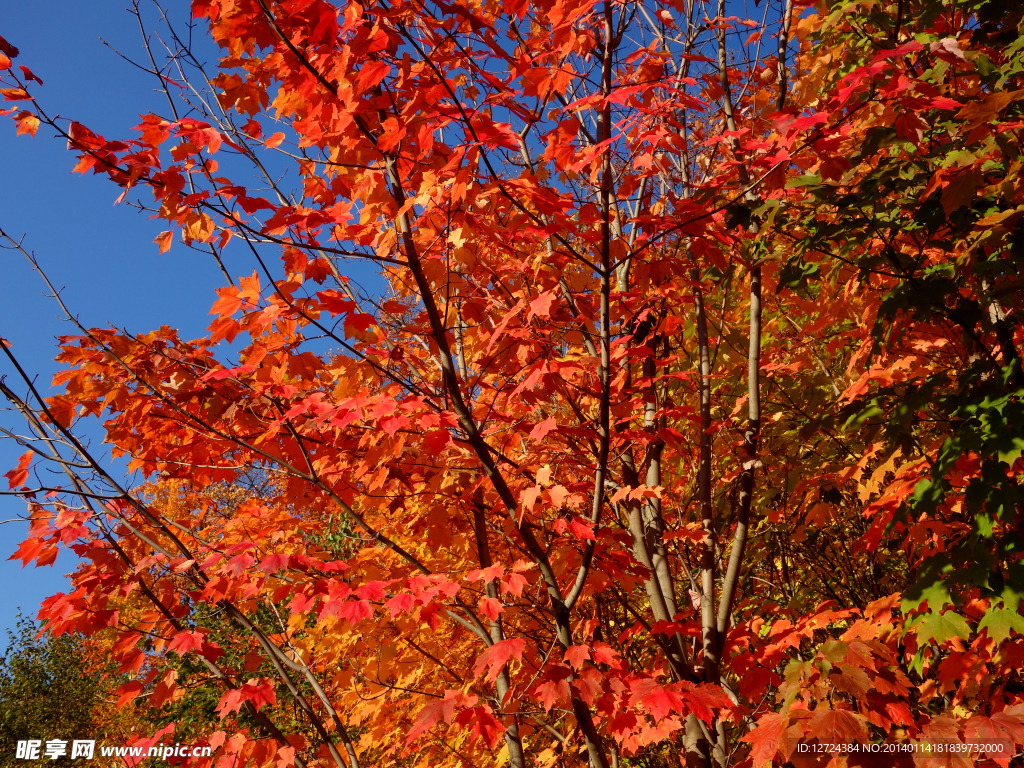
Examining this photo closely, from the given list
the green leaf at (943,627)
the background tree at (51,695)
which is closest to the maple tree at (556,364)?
the green leaf at (943,627)

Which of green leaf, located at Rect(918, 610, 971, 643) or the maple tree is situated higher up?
the maple tree

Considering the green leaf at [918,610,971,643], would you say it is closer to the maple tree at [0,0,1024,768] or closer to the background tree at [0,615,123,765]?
the maple tree at [0,0,1024,768]

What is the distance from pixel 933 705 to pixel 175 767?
6402 millimetres

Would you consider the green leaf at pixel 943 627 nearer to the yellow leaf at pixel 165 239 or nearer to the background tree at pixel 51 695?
the yellow leaf at pixel 165 239

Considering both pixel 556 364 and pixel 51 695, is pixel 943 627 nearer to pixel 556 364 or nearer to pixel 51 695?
pixel 556 364

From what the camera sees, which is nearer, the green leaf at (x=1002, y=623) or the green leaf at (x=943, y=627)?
the green leaf at (x=1002, y=623)

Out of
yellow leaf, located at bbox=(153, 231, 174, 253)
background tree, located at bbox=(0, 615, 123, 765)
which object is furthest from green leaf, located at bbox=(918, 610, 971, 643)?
background tree, located at bbox=(0, 615, 123, 765)

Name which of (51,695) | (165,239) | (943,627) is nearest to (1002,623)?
(943,627)

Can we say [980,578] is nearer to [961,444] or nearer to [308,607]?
[961,444]

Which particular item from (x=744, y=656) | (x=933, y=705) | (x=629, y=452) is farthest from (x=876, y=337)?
(x=933, y=705)

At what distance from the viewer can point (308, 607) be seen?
256 cm

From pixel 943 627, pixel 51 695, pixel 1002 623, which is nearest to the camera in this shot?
pixel 1002 623

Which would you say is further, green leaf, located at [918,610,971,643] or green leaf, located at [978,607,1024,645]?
green leaf, located at [918,610,971,643]

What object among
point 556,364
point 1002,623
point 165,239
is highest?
point 165,239
